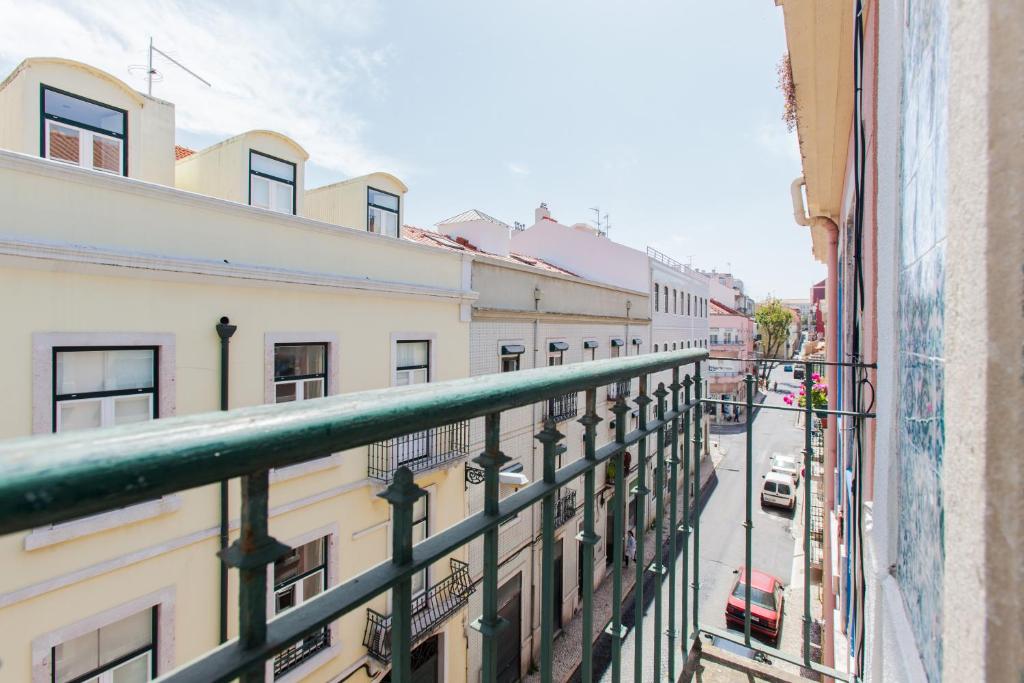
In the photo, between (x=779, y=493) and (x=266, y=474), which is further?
(x=779, y=493)

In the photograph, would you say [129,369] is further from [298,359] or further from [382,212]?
[382,212]

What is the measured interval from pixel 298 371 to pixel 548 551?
6.37m

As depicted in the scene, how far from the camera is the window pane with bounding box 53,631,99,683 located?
15.6 ft

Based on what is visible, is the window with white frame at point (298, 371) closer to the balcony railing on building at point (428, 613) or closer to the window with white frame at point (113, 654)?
the window with white frame at point (113, 654)

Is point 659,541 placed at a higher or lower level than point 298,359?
lower

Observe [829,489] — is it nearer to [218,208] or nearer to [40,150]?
[218,208]

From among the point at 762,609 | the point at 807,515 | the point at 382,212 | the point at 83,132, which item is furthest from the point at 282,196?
the point at 762,609

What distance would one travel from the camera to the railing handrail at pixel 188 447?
40 centimetres

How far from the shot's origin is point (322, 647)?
661 centimetres

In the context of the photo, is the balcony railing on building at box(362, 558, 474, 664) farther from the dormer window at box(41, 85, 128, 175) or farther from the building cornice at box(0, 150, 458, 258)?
the dormer window at box(41, 85, 128, 175)

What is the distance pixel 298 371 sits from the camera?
6.84m

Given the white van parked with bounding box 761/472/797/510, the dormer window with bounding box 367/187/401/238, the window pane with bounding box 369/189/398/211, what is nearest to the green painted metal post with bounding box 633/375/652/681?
the dormer window with bounding box 367/187/401/238

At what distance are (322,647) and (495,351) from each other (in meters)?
5.81

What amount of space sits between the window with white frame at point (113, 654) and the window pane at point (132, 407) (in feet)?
6.93
